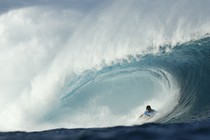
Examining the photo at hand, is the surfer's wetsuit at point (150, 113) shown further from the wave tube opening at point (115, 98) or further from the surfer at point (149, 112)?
the wave tube opening at point (115, 98)

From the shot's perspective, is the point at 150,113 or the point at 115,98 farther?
the point at 115,98

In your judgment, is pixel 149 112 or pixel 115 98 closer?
pixel 149 112

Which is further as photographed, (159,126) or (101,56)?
(101,56)

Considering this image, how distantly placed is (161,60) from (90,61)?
5783 mm

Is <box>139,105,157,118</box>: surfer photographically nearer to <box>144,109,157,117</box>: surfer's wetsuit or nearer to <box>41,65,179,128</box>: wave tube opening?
<box>144,109,157,117</box>: surfer's wetsuit

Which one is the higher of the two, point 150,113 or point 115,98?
point 115,98

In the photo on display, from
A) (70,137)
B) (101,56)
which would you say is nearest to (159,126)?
(70,137)

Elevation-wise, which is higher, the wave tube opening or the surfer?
the wave tube opening

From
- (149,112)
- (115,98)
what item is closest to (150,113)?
(149,112)

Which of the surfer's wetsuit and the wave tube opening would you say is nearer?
the surfer's wetsuit

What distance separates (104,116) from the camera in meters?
18.0

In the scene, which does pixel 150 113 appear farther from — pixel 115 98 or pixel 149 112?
pixel 115 98

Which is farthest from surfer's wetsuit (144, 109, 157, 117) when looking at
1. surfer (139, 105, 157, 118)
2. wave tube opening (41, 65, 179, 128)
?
wave tube opening (41, 65, 179, 128)

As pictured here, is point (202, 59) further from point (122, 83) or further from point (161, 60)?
point (122, 83)
